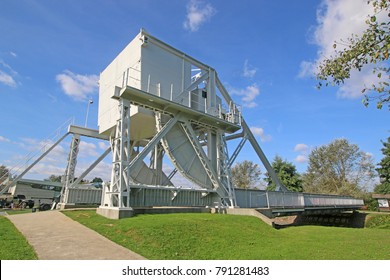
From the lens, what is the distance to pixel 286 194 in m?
24.3

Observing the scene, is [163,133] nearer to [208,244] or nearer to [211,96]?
[211,96]

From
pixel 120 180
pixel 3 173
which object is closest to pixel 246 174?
pixel 120 180

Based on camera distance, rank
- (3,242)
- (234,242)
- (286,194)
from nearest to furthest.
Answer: (3,242) < (234,242) < (286,194)

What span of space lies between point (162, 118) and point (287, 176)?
107ft

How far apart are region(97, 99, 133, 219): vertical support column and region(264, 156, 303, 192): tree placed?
3380cm

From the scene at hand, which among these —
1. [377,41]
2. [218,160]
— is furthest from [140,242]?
[218,160]

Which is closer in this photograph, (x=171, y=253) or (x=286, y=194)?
(x=171, y=253)

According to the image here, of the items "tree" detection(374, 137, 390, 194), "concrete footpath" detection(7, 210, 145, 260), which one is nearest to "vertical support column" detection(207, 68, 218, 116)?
"concrete footpath" detection(7, 210, 145, 260)

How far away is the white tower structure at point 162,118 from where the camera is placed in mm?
14906

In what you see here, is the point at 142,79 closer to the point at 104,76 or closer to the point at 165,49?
the point at 165,49

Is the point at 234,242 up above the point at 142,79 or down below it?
below

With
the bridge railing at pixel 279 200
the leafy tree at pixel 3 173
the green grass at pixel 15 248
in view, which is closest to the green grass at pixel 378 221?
the bridge railing at pixel 279 200

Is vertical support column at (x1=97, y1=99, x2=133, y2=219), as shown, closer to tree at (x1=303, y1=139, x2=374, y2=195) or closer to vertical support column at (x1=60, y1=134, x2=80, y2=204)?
vertical support column at (x1=60, y1=134, x2=80, y2=204)

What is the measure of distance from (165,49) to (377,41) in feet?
48.1
